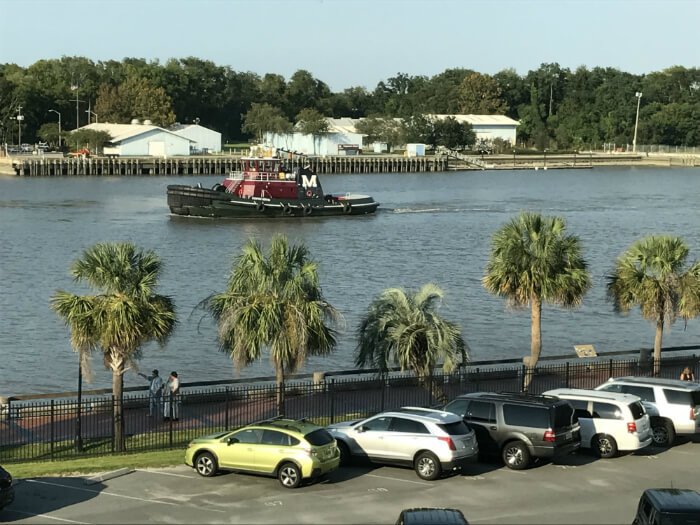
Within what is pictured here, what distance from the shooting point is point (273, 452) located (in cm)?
2103

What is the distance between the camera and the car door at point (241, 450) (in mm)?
21234

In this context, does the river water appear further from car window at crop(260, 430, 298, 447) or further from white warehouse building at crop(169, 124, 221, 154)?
white warehouse building at crop(169, 124, 221, 154)

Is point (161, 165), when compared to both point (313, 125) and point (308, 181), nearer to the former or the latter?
point (313, 125)

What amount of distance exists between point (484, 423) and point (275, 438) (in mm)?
4360

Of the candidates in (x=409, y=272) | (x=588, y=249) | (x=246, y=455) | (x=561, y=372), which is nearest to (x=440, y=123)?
(x=588, y=249)

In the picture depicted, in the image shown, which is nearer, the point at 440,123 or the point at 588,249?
the point at 588,249

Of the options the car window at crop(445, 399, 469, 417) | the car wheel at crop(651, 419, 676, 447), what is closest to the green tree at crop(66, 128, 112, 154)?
the car window at crop(445, 399, 469, 417)

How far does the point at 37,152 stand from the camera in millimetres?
169500

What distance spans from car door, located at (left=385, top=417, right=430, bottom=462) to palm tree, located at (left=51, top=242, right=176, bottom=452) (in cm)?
660

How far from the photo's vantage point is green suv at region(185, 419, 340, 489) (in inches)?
819

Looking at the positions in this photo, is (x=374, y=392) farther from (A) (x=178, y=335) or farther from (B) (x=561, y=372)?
(A) (x=178, y=335)

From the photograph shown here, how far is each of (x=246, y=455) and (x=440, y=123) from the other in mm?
169737

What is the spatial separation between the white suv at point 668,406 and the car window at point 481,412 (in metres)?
3.95

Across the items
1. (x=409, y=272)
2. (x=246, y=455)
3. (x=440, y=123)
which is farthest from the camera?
(x=440, y=123)
